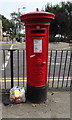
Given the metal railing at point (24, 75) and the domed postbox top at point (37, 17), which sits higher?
the domed postbox top at point (37, 17)

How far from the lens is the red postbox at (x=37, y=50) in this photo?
255cm

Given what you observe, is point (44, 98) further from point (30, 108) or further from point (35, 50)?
point (35, 50)

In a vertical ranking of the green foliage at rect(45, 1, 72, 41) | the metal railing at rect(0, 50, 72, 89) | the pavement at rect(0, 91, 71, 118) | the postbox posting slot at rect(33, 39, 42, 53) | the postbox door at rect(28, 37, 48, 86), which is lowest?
the pavement at rect(0, 91, 71, 118)

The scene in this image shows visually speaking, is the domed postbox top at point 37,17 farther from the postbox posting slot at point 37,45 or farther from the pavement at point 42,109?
the pavement at point 42,109

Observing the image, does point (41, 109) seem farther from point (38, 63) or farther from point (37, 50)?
point (37, 50)

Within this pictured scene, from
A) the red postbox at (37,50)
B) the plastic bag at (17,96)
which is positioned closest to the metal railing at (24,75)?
the plastic bag at (17,96)

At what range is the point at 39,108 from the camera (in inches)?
111

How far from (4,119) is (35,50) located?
1380mm

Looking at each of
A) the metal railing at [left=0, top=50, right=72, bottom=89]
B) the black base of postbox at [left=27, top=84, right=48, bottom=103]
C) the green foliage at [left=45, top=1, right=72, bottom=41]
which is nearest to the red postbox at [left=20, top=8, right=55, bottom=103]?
the black base of postbox at [left=27, top=84, right=48, bottom=103]

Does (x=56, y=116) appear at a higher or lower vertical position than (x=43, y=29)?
lower

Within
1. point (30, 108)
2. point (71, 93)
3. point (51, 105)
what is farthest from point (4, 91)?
point (71, 93)

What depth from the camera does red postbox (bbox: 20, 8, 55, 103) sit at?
2547 millimetres

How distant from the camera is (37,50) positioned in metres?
2.71

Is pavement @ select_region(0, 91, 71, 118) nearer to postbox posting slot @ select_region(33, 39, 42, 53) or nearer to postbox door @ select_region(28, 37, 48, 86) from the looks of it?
postbox door @ select_region(28, 37, 48, 86)
